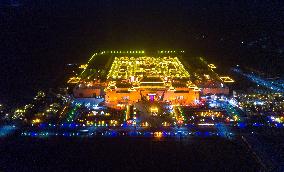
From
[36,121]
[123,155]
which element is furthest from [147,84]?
[123,155]

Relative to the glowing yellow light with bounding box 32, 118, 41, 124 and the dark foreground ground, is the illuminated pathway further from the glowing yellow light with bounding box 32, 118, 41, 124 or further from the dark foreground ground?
the glowing yellow light with bounding box 32, 118, 41, 124

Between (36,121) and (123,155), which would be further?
(36,121)

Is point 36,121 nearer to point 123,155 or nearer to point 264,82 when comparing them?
point 123,155

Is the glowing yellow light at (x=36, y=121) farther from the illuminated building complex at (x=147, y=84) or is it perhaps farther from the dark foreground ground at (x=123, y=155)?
the illuminated building complex at (x=147, y=84)

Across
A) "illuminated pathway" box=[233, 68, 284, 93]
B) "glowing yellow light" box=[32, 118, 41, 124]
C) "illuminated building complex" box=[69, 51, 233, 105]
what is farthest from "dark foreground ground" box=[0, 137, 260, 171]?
"illuminated pathway" box=[233, 68, 284, 93]

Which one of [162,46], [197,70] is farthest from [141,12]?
[197,70]

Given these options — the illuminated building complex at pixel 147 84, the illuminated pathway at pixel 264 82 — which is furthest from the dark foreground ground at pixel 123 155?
the illuminated pathway at pixel 264 82

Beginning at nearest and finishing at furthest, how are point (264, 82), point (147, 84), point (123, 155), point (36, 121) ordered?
1. point (123, 155)
2. point (36, 121)
3. point (147, 84)
4. point (264, 82)

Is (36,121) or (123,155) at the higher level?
(36,121)
